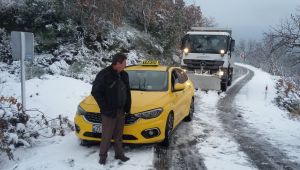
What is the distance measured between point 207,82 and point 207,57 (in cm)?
121

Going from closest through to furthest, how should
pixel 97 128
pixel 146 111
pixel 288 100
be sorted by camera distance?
pixel 97 128, pixel 146 111, pixel 288 100

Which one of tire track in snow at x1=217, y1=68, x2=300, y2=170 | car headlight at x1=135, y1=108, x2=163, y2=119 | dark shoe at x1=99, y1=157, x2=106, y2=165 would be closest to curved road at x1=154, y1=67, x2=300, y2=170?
tire track in snow at x1=217, y1=68, x2=300, y2=170

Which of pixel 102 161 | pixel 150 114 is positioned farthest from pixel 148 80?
pixel 102 161

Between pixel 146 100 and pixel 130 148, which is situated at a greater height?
pixel 146 100

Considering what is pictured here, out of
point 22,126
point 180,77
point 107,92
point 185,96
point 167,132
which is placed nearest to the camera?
point 107,92

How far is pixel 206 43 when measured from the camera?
18.7 meters

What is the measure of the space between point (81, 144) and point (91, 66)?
13231 millimetres

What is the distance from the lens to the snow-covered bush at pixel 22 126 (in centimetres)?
761

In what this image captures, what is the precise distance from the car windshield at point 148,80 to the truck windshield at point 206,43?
9.63 metres

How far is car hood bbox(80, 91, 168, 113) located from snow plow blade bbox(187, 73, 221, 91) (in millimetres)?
10093

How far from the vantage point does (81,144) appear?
26.2 ft

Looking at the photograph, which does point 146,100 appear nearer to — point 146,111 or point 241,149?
point 146,111

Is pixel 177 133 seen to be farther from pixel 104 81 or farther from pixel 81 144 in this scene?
pixel 104 81

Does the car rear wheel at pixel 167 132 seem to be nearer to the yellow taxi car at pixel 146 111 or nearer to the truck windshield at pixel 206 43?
the yellow taxi car at pixel 146 111
